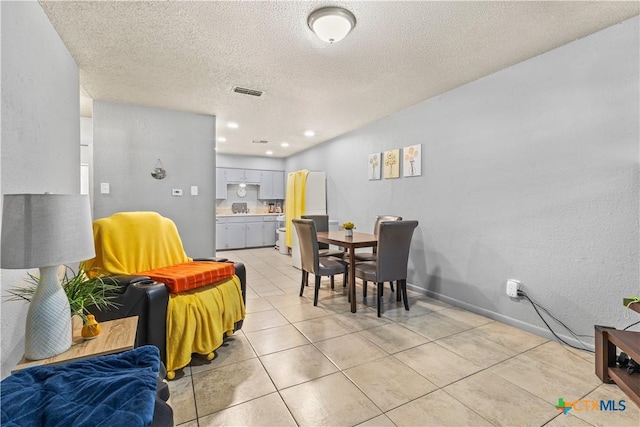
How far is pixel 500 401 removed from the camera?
1.69 metres

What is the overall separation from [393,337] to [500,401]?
91 centimetres

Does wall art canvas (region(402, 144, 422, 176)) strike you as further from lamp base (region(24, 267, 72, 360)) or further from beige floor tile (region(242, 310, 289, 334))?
lamp base (region(24, 267, 72, 360))

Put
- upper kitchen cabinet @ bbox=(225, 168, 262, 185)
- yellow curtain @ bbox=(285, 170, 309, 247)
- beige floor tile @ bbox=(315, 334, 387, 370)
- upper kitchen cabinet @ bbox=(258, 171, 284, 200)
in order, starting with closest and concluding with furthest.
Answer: beige floor tile @ bbox=(315, 334, 387, 370), yellow curtain @ bbox=(285, 170, 309, 247), upper kitchen cabinet @ bbox=(225, 168, 262, 185), upper kitchen cabinet @ bbox=(258, 171, 284, 200)

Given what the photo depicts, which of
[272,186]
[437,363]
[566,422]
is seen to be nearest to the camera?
[566,422]

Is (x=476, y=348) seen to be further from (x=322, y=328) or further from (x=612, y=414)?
(x=322, y=328)

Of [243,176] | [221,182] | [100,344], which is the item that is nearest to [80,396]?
[100,344]

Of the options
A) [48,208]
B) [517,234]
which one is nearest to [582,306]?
[517,234]

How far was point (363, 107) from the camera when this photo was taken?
3.79m

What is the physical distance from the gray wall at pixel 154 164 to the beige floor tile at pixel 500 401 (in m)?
3.53

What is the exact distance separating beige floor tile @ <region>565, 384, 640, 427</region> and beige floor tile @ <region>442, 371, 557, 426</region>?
5.9 inches

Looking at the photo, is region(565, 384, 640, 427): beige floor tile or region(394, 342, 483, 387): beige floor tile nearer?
region(565, 384, 640, 427): beige floor tile

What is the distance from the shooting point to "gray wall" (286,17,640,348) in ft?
6.83

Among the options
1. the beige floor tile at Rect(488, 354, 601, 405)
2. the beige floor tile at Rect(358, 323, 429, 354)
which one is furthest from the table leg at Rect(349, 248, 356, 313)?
the beige floor tile at Rect(488, 354, 601, 405)

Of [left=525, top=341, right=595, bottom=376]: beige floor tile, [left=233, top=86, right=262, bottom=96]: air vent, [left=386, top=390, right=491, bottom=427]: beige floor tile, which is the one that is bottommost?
[left=386, top=390, right=491, bottom=427]: beige floor tile
